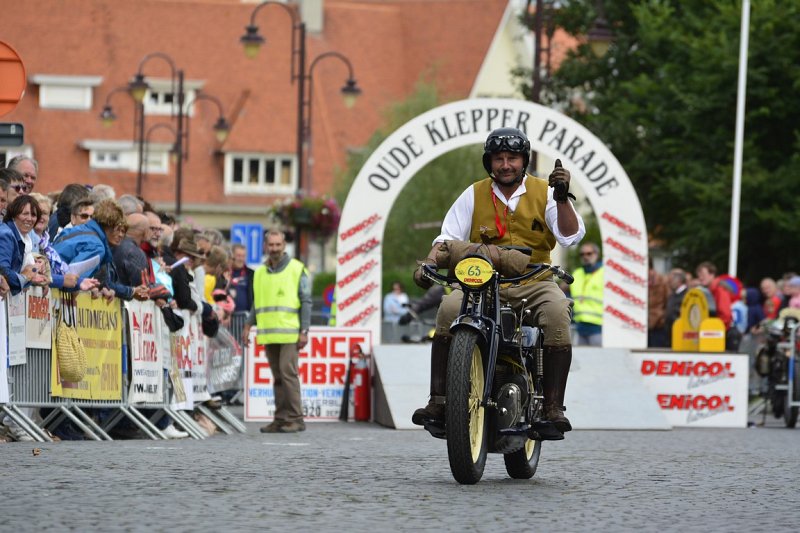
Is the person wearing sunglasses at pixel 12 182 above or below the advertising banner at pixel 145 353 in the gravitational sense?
above

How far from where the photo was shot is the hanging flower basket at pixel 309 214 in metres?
41.2

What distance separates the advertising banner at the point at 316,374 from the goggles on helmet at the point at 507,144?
400 inches

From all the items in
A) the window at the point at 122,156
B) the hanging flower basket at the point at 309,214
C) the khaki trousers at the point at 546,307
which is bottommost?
the khaki trousers at the point at 546,307

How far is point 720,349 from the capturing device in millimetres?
21828

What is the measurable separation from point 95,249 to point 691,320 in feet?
32.5

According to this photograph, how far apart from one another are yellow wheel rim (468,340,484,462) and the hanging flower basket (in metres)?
30.5

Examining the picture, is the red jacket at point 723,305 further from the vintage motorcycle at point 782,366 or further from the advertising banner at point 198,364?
the advertising banner at point 198,364

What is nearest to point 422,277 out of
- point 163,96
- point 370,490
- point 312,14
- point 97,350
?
point 370,490

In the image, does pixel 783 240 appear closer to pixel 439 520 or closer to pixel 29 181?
pixel 29 181

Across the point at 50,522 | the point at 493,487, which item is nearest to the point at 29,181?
the point at 493,487

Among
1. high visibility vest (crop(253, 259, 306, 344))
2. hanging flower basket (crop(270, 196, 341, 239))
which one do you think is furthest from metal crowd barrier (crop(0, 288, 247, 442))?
hanging flower basket (crop(270, 196, 341, 239))

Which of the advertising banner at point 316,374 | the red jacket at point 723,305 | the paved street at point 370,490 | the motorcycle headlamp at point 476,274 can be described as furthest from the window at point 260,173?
the motorcycle headlamp at point 476,274

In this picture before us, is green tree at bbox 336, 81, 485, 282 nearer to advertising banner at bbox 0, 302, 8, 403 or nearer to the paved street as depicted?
the paved street

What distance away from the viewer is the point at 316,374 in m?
21.0
